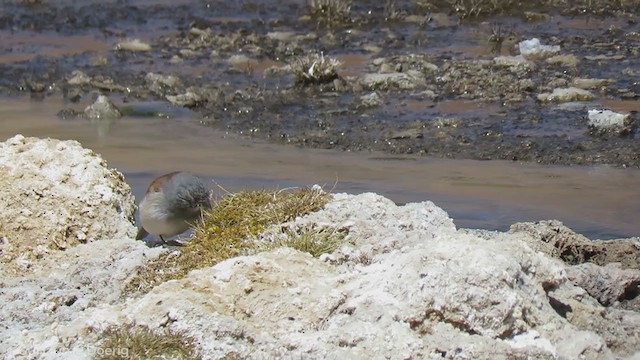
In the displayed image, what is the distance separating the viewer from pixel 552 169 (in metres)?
10.2

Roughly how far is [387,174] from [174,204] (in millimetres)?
3977

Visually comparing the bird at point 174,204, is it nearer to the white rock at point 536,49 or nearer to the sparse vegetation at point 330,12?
the white rock at point 536,49

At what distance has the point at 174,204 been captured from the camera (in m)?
6.37

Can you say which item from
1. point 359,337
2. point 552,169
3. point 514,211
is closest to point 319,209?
point 359,337

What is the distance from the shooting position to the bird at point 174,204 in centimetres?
635

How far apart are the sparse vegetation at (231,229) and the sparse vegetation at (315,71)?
6.91 m

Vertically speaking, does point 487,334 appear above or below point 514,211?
above

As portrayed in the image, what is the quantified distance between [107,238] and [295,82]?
22.4ft

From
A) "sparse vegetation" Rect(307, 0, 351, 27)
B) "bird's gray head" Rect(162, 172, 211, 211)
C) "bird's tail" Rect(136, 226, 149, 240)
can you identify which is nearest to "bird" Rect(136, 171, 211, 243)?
"bird's gray head" Rect(162, 172, 211, 211)

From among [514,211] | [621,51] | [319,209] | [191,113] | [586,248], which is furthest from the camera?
[621,51]

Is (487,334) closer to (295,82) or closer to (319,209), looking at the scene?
(319,209)

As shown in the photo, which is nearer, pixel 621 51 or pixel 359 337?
pixel 359 337

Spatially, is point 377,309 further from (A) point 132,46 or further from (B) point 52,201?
(A) point 132,46

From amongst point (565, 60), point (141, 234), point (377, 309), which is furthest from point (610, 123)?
point (377, 309)
